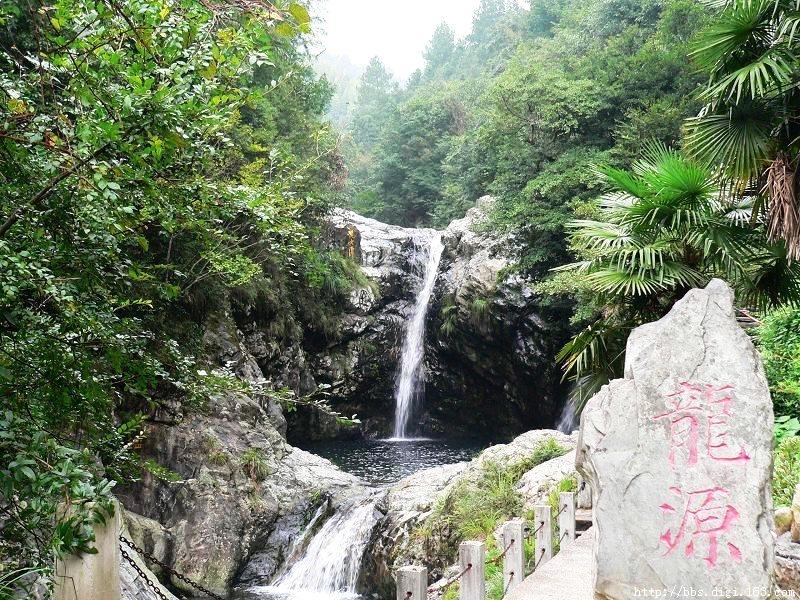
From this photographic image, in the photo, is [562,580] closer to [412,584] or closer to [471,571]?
[471,571]

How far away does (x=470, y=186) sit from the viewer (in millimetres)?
22406

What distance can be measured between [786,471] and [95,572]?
623 cm

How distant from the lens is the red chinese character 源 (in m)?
3.20

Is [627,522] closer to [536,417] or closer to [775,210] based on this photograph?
[775,210]

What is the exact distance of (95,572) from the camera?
2744 mm

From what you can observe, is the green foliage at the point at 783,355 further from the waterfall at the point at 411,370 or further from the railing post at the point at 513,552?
Result: the waterfall at the point at 411,370

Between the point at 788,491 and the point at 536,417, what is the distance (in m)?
12.5

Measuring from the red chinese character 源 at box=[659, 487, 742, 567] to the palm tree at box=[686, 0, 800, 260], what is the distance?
3427 millimetres

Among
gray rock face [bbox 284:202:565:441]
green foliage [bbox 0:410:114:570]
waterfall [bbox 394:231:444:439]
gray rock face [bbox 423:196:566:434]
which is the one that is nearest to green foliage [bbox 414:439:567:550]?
green foliage [bbox 0:410:114:570]

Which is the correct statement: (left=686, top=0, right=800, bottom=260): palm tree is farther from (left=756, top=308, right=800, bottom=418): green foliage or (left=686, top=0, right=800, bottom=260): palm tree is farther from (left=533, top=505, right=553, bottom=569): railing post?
(left=533, top=505, right=553, bottom=569): railing post

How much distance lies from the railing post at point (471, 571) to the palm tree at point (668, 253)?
10.3ft

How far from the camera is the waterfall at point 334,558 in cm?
927

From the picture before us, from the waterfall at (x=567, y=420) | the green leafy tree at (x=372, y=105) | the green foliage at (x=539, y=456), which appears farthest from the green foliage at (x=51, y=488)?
the green leafy tree at (x=372, y=105)

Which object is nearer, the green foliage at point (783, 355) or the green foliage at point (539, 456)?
the green foliage at point (783, 355)
